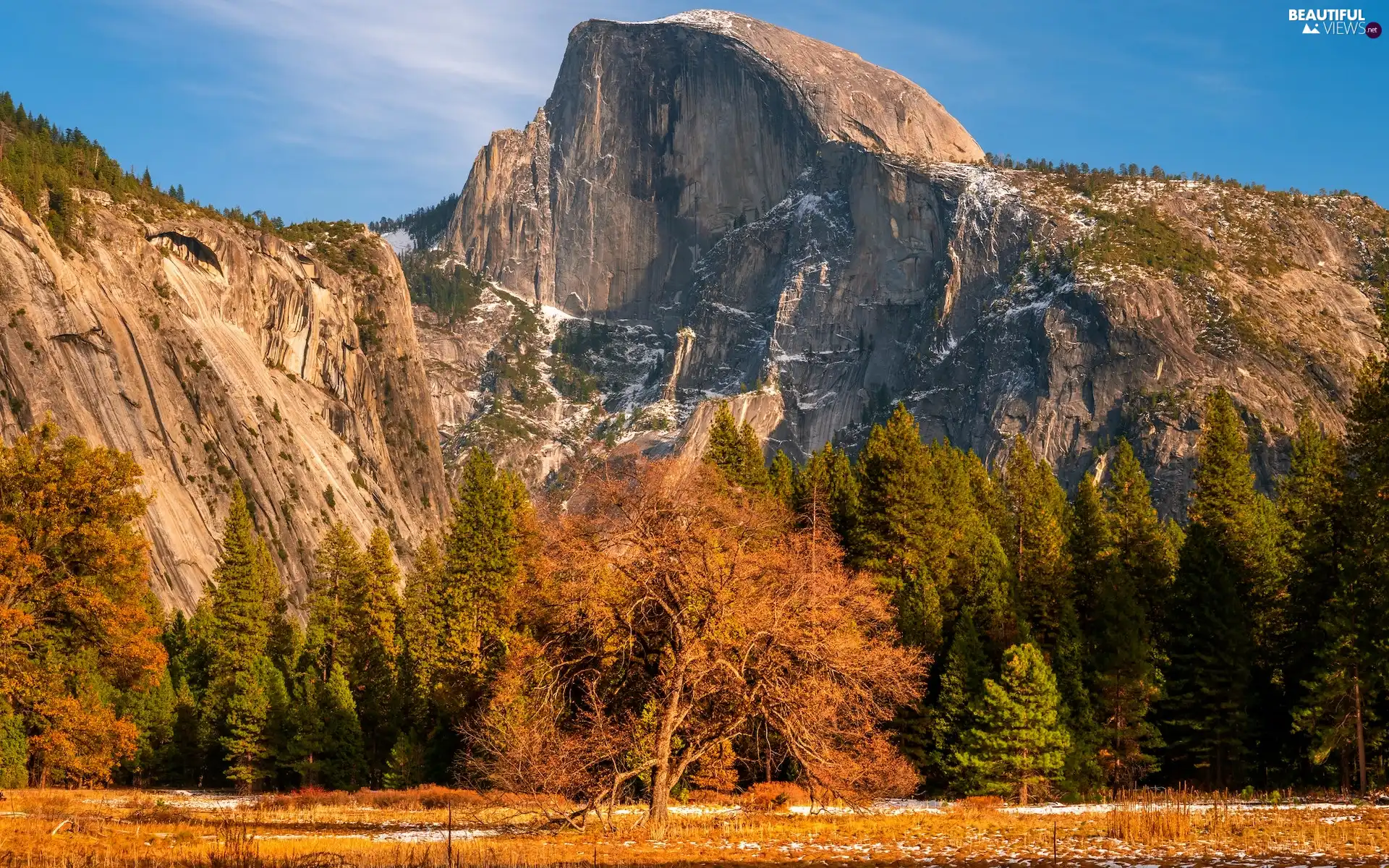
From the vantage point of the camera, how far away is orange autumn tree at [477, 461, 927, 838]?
106ft

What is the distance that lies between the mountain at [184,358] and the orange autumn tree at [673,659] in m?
92.4

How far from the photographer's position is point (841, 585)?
39312 mm

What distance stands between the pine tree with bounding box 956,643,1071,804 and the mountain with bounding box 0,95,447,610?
88934 mm

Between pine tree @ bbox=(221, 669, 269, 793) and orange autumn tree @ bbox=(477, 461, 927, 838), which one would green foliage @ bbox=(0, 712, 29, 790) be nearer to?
Answer: pine tree @ bbox=(221, 669, 269, 793)

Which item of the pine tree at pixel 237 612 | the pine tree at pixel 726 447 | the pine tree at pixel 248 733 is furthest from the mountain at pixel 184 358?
the pine tree at pixel 726 447

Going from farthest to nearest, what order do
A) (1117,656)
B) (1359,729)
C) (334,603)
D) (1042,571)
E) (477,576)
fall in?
(334,603)
(477,576)
(1042,571)
(1117,656)
(1359,729)

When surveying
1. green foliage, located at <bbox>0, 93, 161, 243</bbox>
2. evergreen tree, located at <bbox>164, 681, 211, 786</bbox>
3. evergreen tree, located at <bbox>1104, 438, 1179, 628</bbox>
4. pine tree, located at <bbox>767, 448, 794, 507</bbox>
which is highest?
green foliage, located at <bbox>0, 93, 161, 243</bbox>

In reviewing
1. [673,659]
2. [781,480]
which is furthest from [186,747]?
[673,659]

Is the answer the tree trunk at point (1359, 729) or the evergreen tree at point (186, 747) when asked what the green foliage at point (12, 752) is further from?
the tree trunk at point (1359, 729)

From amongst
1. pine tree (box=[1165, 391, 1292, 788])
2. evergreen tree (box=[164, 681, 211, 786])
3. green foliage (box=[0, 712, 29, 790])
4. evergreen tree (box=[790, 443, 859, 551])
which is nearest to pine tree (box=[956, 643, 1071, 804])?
pine tree (box=[1165, 391, 1292, 788])

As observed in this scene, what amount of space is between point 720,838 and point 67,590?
23.0 metres

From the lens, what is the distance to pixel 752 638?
32656 millimetres

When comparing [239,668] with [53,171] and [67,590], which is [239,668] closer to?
[67,590]

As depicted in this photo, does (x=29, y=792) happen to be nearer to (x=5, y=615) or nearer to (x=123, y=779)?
(x=5, y=615)
